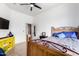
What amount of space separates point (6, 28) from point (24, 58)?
592mm

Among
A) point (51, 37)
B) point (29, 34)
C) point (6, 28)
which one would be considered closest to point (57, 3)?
point (51, 37)

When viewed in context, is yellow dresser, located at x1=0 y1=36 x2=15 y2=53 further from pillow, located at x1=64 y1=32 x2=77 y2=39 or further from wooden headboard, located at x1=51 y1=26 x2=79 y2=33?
pillow, located at x1=64 y1=32 x2=77 y2=39

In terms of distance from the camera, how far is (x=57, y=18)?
1.77m

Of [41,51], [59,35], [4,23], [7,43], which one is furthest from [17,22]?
[59,35]

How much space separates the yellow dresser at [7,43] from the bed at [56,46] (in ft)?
1.01

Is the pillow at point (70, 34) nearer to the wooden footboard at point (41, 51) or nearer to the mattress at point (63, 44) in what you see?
the mattress at point (63, 44)

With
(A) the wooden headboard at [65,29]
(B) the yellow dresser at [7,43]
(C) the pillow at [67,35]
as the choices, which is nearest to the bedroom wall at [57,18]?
Answer: (A) the wooden headboard at [65,29]

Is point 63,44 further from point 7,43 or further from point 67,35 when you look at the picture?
point 7,43

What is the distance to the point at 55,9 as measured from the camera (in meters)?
1.77

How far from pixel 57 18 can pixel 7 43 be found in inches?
39.3

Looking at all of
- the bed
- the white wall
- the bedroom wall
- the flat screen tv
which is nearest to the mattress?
the bed

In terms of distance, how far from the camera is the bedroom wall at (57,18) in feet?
5.66

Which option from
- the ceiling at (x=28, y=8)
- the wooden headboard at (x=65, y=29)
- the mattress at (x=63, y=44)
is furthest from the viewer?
the wooden headboard at (x=65, y=29)

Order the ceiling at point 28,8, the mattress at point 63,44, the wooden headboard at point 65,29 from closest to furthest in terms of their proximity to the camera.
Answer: the mattress at point 63,44, the ceiling at point 28,8, the wooden headboard at point 65,29
